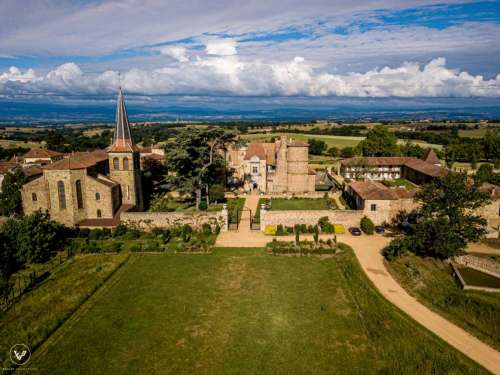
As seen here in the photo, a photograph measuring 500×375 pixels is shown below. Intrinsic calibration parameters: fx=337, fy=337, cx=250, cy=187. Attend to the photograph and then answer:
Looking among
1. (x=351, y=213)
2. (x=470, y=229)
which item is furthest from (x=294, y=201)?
(x=470, y=229)

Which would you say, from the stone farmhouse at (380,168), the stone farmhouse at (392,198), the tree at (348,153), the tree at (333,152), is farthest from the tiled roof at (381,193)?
the tree at (333,152)

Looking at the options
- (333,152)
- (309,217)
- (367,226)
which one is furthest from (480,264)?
(333,152)

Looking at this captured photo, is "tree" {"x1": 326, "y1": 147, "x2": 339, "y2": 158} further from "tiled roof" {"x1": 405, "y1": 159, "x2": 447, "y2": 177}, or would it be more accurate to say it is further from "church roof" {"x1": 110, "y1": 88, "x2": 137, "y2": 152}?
"church roof" {"x1": 110, "y1": 88, "x2": 137, "y2": 152}

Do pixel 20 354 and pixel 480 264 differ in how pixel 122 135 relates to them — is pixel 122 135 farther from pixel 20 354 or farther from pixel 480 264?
pixel 480 264

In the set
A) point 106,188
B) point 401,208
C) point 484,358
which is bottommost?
point 484,358

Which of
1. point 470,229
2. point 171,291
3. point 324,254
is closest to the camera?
point 171,291

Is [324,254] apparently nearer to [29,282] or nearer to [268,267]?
[268,267]

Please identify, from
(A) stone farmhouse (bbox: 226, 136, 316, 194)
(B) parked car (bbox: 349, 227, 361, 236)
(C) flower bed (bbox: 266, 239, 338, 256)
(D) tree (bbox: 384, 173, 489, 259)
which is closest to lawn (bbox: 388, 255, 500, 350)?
(D) tree (bbox: 384, 173, 489, 259)
